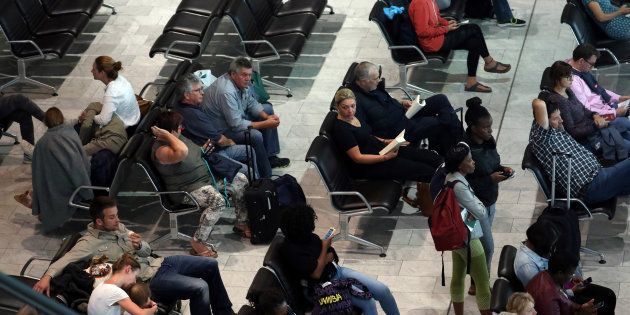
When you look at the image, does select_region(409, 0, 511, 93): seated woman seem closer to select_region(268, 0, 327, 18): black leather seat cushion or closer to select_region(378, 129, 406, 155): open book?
select_region(268, 0, 327, 18): black leather seat cushion

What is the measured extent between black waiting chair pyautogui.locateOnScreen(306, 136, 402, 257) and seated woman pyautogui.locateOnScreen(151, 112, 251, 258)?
2.92 ft

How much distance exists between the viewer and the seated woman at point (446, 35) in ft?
43.9

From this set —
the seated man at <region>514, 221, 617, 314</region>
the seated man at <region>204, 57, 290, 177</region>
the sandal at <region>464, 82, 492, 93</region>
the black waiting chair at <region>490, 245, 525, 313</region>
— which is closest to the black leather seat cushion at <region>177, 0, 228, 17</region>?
the seated man at <region>204, 57, 290, 177</region>

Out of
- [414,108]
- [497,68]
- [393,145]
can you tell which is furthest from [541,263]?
[497,68]

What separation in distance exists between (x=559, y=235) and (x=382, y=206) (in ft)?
5.20

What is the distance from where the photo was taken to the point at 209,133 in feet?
39.4

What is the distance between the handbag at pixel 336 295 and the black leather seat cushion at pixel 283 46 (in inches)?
172

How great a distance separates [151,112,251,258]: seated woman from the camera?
1118cm

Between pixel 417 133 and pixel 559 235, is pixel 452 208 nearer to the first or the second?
pixel 559 235

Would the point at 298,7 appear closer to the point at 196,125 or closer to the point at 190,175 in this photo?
the point at 196,125

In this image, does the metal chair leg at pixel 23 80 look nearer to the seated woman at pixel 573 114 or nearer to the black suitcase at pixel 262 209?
the black suitcase at pixel 262 209

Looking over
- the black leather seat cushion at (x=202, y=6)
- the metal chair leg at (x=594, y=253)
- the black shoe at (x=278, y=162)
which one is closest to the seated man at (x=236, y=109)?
the black shoe at (x=278, y=162)

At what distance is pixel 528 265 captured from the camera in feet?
31.5

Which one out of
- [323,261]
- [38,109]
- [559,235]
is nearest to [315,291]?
[323,261]
